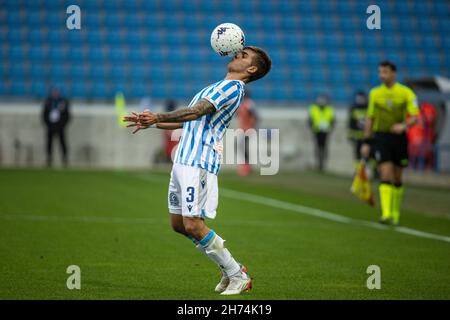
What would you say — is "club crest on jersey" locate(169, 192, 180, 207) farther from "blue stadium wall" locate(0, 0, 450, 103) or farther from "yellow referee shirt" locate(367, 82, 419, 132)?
"blue stadium wall" locate(0, 0, 450, 103)

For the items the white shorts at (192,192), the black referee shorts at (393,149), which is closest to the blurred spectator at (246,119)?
the black referee shorts at (393,149)

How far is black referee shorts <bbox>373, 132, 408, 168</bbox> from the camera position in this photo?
1385cm

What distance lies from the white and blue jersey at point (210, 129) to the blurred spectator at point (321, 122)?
21152 mm

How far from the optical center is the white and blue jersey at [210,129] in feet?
24.3

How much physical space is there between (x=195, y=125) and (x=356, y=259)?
3.08 m

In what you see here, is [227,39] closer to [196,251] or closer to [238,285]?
[238,285]

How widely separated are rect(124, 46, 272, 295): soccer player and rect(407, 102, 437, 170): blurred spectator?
1840 cm

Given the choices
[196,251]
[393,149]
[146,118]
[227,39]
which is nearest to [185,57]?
[393,149]

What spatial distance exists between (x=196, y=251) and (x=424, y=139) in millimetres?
17132

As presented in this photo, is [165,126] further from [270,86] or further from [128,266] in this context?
[270,86]

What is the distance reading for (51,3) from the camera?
33188 millimetres

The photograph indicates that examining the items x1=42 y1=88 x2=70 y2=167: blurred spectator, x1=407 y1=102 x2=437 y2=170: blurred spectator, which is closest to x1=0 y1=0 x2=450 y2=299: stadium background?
x1=407 y1=102 x2=437 y2=170: blurred spectator

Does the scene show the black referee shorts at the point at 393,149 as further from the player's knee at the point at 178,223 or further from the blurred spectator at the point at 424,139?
the blurred spectator at the point at 424,139

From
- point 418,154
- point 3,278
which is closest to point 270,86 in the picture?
point 418,154
